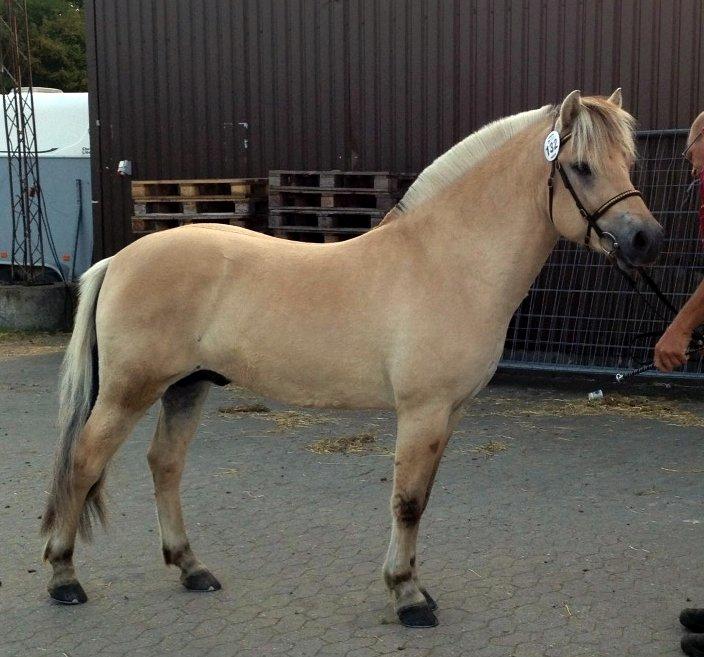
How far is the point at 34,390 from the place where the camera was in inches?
340

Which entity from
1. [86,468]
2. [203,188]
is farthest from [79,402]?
[203,188]

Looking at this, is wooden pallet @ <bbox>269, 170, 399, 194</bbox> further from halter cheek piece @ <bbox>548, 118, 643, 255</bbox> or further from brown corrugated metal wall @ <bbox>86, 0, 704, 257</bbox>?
halter cheek piece @ <bbox>548, 118, 643, 255</bbox>

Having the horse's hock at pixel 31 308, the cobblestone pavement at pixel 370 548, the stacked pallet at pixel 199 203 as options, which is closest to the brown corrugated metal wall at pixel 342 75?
the stacked pallet at pixel 199 203

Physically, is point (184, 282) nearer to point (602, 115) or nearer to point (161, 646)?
point (161, 646)

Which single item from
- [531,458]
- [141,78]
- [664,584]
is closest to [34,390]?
[141,78]

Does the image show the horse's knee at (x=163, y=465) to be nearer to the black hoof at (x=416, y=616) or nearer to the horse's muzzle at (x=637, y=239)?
the black hoof at (x=416, y=616)

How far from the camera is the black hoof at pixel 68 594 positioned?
156 inches

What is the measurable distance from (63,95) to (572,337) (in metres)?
8.52

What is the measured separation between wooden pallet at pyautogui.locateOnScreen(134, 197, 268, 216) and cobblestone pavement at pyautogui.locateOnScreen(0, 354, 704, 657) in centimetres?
289

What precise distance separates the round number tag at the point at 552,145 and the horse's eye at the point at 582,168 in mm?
97

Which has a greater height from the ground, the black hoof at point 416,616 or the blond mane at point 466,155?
the blond mane at point 466,155

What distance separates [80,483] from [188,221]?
5.75m

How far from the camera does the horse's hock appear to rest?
38.7 feet

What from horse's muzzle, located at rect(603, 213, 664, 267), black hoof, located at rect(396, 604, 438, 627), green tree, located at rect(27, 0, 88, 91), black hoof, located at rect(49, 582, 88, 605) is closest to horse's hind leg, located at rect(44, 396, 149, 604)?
black hoof, located at rect(49, 582, 88, 605)
